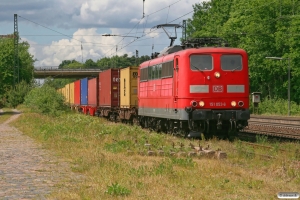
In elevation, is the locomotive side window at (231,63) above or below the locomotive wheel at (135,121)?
above

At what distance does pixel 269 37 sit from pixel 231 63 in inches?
1453

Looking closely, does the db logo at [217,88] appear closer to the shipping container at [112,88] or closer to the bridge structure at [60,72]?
the shipping container at [112,88]

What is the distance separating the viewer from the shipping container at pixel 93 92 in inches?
1784

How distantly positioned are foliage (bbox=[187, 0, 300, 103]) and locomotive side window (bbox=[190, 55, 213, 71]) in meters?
32.2

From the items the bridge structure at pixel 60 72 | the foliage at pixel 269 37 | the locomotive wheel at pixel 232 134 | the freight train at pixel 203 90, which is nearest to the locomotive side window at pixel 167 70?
the freight train at pixel 203 90

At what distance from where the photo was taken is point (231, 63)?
20906mm

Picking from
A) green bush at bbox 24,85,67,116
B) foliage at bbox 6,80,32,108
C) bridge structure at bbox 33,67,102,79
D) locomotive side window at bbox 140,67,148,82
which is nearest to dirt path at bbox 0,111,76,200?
locomotive side window at bbox 140,67,148,82

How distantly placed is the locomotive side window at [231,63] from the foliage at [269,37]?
104 feet

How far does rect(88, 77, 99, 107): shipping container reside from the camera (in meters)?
45.3

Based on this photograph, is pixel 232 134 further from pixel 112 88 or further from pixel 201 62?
pixel 112 88

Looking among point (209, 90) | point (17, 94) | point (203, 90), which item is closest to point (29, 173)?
point (203, 90)

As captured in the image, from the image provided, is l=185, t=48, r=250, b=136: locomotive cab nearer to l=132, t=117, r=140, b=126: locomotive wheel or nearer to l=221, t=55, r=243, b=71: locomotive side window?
l=221, t=55, r=243, b=71: locomotive side window

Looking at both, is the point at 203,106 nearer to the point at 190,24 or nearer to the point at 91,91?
the point at 91,91

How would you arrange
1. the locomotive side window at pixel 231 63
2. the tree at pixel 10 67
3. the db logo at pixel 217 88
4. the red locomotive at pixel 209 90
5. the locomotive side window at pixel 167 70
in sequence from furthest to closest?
the tree at pixel 10 67, the locomotive side window at pixel 167 70, the locomotive side window at pixel 231 63, the db logo at pixel 217 88, the red locomotive at pixel 209 90
